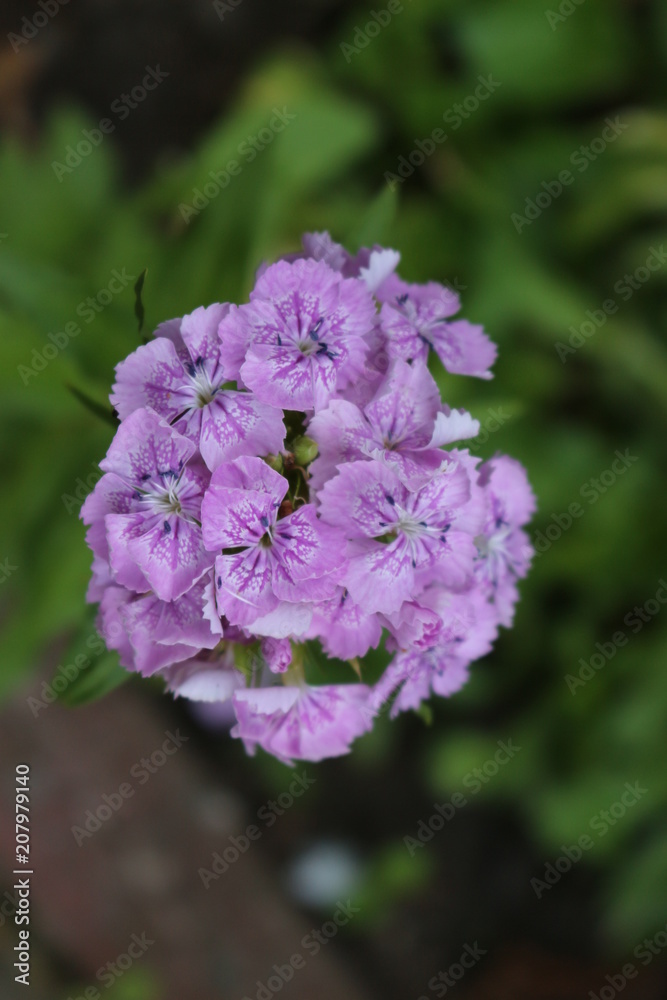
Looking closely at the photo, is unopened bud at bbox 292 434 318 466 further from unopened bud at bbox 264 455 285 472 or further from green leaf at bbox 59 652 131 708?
green leaf at bbox 59 652 131 708

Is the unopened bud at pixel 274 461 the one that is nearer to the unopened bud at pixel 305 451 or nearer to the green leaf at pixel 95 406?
the unopened bud at pixel 305 451

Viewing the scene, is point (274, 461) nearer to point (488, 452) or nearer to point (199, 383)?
point (199, 383)

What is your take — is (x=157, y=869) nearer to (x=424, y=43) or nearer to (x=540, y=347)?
(x=540, y=347)

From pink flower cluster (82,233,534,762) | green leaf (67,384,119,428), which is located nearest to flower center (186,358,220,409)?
pink flower cluster (82,233,534,762)

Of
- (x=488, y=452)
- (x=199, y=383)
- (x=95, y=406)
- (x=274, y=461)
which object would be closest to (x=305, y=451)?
(x=274, y=461)

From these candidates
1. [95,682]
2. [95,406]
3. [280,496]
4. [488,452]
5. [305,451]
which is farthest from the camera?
[488,452]

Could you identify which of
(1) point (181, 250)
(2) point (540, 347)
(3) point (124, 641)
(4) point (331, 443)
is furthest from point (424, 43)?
(3) point (124, 641)
